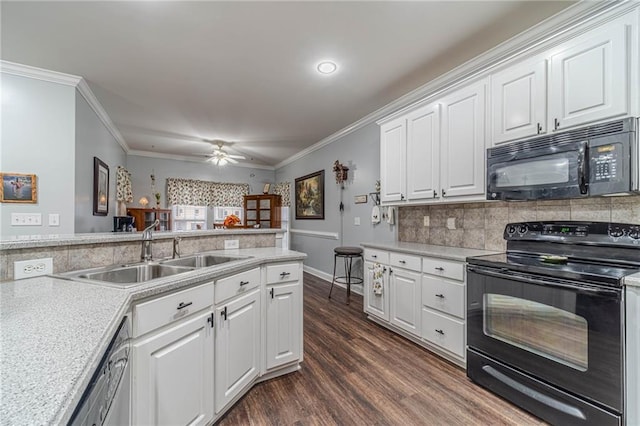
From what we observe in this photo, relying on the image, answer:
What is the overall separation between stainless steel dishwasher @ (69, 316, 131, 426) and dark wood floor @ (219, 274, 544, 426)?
88 centimetres

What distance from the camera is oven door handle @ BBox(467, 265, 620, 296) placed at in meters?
1.44

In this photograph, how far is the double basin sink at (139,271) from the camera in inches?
58.3

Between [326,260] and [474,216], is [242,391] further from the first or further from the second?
[326,260]

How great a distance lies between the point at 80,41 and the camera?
2332mm

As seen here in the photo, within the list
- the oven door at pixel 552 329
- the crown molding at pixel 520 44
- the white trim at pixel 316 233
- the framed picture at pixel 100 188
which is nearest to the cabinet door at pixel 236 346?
the oven door at pixel 552 329

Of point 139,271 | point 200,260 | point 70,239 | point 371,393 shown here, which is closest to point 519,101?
point 371,393

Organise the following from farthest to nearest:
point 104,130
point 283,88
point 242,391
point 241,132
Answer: point 241,132
point 104,130
point 283,88
point 242,391

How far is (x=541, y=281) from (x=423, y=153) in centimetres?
156

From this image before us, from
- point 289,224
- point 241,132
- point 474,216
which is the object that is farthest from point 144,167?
point 474,216

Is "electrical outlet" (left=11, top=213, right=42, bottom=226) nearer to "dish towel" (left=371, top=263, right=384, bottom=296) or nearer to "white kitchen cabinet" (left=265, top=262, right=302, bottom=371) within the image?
"white kitchen cabinet" (left=265, top=262, right=302, bottom=371)

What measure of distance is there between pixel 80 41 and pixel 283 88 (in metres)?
1.81

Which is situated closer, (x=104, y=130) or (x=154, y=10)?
(x=154, y=10)

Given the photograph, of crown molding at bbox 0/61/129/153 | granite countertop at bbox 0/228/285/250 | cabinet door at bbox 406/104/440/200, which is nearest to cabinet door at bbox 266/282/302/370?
granite countertop at bbox 0/228/285/250

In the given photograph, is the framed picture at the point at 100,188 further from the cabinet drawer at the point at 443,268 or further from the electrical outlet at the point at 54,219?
the cabinet drawer at the point at 443,268
